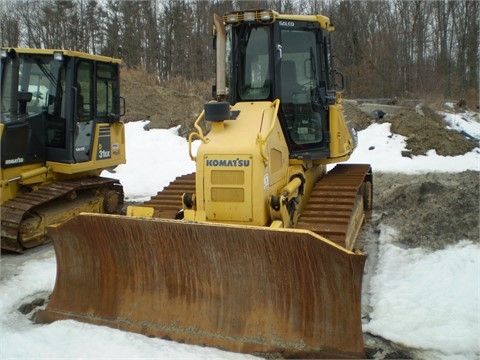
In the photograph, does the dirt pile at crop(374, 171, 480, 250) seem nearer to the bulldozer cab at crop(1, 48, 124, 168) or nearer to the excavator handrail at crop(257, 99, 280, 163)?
the excavator handrail at crop(257, 99, 280, 163)

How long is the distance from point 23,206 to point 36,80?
2.09 m

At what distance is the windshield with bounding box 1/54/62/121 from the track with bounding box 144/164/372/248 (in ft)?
9.60

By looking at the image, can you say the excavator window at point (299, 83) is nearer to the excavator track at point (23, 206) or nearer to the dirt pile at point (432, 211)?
the dirt pile at point (432, 211)

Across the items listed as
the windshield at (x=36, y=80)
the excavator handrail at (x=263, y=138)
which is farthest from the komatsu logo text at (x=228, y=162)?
the windshield at (x=36, y=80)

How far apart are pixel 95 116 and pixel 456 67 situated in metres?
26.2

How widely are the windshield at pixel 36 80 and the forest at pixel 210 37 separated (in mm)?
19278

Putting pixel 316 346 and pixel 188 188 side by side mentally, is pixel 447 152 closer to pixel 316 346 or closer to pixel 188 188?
pixel 188 188

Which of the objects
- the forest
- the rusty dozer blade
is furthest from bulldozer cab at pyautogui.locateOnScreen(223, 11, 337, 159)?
the forest

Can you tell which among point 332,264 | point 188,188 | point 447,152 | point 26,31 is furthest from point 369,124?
point 26,31

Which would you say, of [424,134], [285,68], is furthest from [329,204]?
[424,134]

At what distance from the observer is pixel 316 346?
12.1 ft

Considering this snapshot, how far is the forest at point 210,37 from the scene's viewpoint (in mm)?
27469

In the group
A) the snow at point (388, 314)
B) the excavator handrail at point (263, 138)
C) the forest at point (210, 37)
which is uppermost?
the forest at point (210, 37)

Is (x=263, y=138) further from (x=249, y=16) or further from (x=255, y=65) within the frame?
(x=249, y=16)
